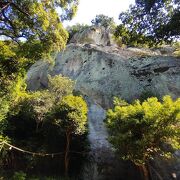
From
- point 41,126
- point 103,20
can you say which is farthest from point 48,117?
point 103,20

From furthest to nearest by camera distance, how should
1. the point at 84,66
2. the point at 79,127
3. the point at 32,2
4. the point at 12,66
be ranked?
the point at 84,66, the point at 12,66, the point at 79,127, the point at 32,2

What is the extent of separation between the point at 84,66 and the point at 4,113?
909 centimetres

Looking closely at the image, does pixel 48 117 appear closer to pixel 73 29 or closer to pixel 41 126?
pixel 41 126

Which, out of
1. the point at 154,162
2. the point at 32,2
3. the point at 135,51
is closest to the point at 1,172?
the point at 154,162

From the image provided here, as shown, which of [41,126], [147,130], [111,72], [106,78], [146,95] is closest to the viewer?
→ [147,130]

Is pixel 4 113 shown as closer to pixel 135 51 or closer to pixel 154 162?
pixel 154 162

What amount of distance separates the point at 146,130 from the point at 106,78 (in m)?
9.40

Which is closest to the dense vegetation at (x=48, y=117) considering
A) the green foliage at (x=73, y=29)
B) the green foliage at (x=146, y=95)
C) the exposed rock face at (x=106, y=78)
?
the exposed rock face at (x=106, y=78)

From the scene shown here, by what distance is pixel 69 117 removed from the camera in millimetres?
14430

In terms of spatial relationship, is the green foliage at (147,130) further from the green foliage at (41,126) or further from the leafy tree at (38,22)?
the leafy tree at (38,22)

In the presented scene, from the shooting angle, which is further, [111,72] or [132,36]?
[132,36]

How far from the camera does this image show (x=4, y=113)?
15.1 meters

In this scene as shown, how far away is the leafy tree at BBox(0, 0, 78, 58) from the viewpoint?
13.9 m

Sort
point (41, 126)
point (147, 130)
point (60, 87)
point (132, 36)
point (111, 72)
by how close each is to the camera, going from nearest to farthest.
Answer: point (147, 130) → point (41, 126) → point (60, 87) → point (111, 72) → point (132, 36)
